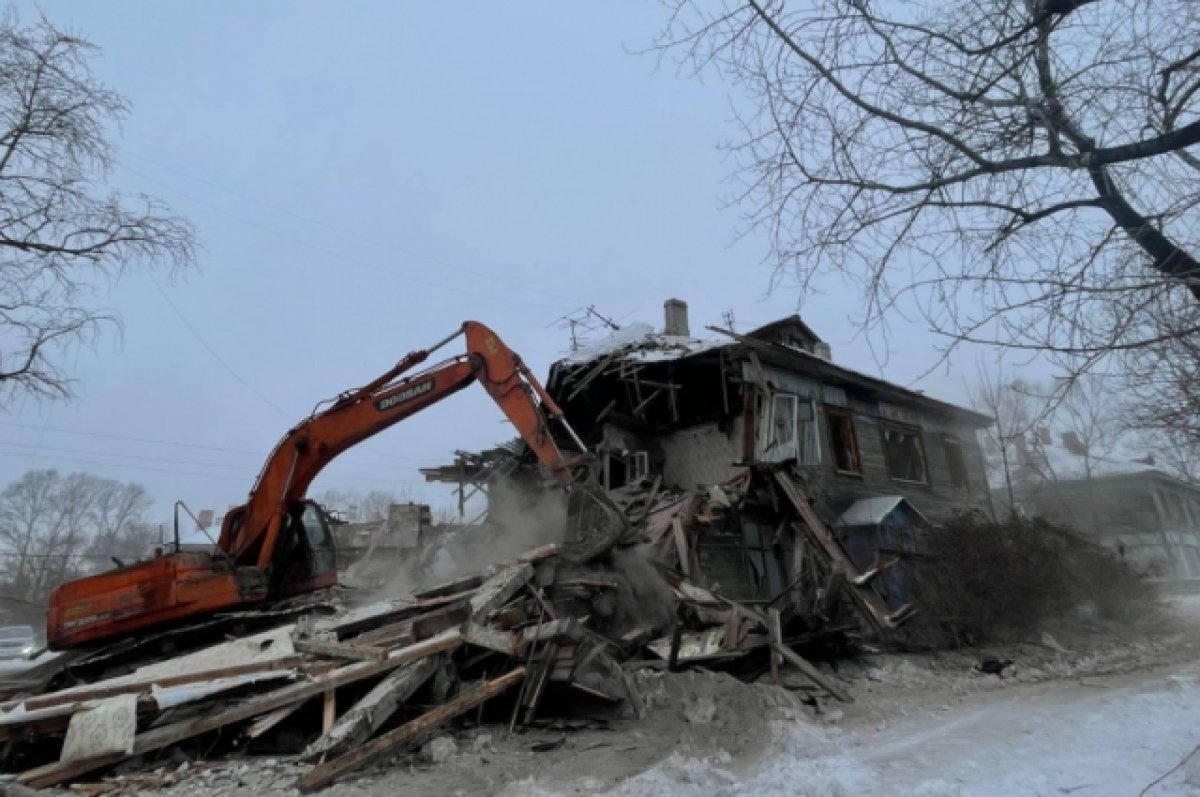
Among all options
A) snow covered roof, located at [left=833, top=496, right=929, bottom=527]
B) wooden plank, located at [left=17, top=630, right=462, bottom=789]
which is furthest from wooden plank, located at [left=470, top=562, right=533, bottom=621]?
snow covered roof, located at [left=833, top=496, right=929, bottom=527]

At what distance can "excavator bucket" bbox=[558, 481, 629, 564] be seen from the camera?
995 centimetres

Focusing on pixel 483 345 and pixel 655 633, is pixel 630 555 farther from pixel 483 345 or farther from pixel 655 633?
pixel 483 345

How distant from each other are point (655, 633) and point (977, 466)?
17551mm

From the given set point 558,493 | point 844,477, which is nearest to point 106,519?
point 558,493

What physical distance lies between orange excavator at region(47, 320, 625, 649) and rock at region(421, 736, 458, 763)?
3702mm

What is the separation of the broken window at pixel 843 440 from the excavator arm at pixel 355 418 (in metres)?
9.47

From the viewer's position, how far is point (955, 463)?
73.3 ft

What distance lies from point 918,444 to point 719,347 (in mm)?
8718

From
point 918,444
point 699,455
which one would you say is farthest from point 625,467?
point 918,444

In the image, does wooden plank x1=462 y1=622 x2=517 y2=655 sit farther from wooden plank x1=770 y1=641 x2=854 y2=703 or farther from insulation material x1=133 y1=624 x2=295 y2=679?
wooden plank x1=770 y1=641 x2=854 y2=703

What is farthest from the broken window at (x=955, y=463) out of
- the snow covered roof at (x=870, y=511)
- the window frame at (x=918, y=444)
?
the snow covered roof at (x=870, y=511)

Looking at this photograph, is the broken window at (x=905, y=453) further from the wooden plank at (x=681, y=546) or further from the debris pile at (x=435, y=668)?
Answer: the wooden plank at (x=681, y=546)

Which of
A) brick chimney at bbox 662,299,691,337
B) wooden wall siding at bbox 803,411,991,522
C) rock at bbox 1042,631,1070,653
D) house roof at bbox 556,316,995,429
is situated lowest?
rock at bbox 1042,631,1070,653

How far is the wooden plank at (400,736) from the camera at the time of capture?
19.4ft
